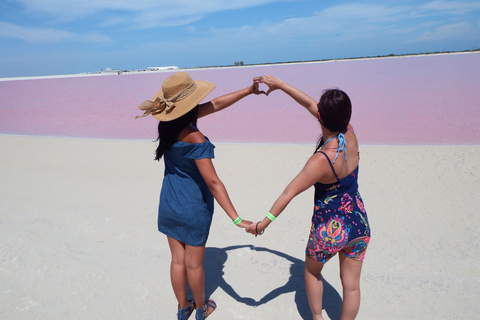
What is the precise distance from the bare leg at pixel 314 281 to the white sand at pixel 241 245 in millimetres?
358

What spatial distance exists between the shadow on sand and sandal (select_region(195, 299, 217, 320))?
178 mm

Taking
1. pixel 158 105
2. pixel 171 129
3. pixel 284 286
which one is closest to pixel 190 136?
pixel 171 129

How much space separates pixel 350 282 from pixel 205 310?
43.1 inches

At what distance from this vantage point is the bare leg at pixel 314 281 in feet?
7.51

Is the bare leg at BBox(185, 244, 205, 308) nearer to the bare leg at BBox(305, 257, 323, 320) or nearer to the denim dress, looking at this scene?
the denim dress

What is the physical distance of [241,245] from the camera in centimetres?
370

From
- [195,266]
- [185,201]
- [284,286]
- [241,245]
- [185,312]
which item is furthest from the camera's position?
[241,245]

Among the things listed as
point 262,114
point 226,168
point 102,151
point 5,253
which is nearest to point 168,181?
point 5,253

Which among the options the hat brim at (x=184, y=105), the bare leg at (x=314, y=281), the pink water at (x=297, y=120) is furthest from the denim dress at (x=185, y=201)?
the pink water at (x=297, y=120)

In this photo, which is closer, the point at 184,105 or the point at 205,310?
the point at 184,105

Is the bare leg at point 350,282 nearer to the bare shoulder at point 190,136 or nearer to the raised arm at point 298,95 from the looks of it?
the raised arm at point 298,95

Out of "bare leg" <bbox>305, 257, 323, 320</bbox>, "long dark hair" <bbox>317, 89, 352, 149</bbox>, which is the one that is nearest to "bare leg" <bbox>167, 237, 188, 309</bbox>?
"bare leg" <bbox>305, 257, 323, 320</bbox>

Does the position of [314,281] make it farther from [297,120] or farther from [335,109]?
[297,120]

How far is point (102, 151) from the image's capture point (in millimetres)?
7289
